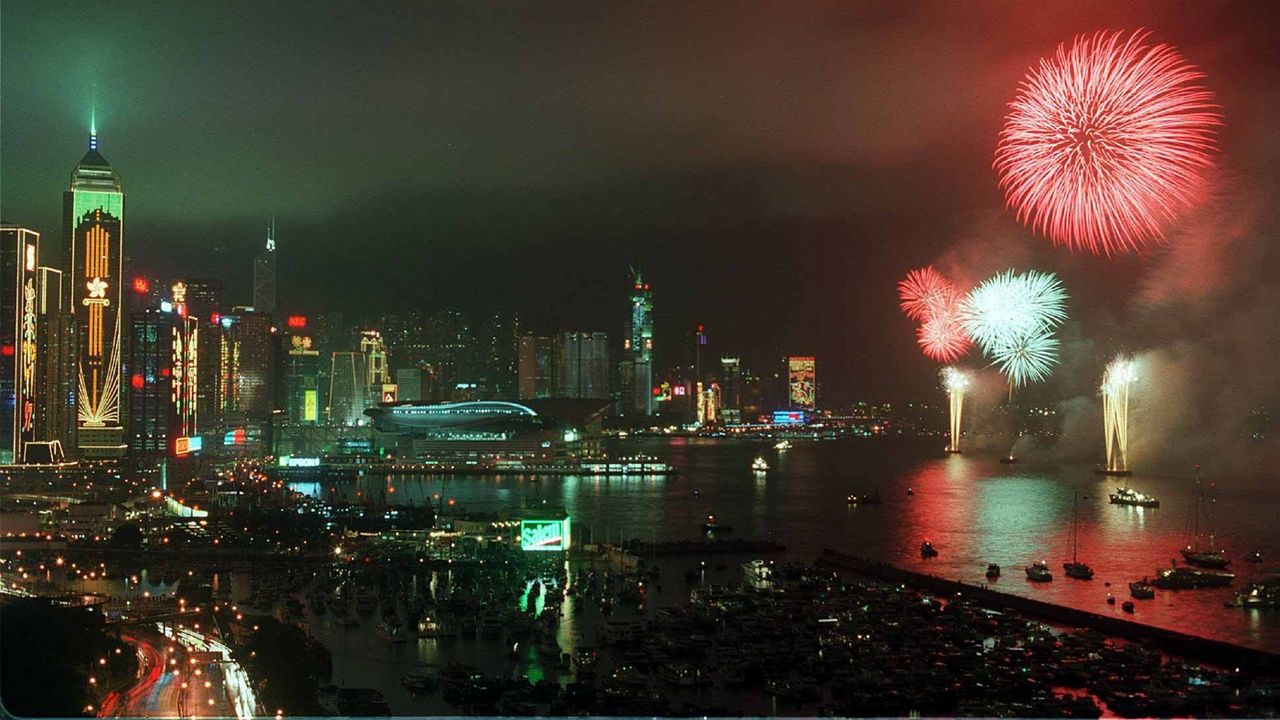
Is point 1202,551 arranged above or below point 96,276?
below

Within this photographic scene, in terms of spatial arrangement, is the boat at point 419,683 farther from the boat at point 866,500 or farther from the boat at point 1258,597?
the boat at point 866,500

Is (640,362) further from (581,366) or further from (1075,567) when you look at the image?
(1075,567)

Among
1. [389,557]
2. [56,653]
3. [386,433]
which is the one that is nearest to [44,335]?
[386,433]

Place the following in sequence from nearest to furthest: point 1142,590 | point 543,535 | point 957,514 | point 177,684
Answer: point 177,684
point 1142,590
point 543,535
point 957,514

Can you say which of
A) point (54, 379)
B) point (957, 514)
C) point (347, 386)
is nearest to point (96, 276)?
point (54, 379)

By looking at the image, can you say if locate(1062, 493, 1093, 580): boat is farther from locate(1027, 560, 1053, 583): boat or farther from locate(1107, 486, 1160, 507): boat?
locate(1107, 486, 1160, 507): boat

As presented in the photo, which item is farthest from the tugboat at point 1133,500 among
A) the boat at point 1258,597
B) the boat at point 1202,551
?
the boat at point 1258,597

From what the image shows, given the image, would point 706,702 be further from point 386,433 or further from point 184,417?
point 386,433

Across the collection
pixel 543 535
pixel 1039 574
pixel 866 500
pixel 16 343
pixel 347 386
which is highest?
pixel 16 343
